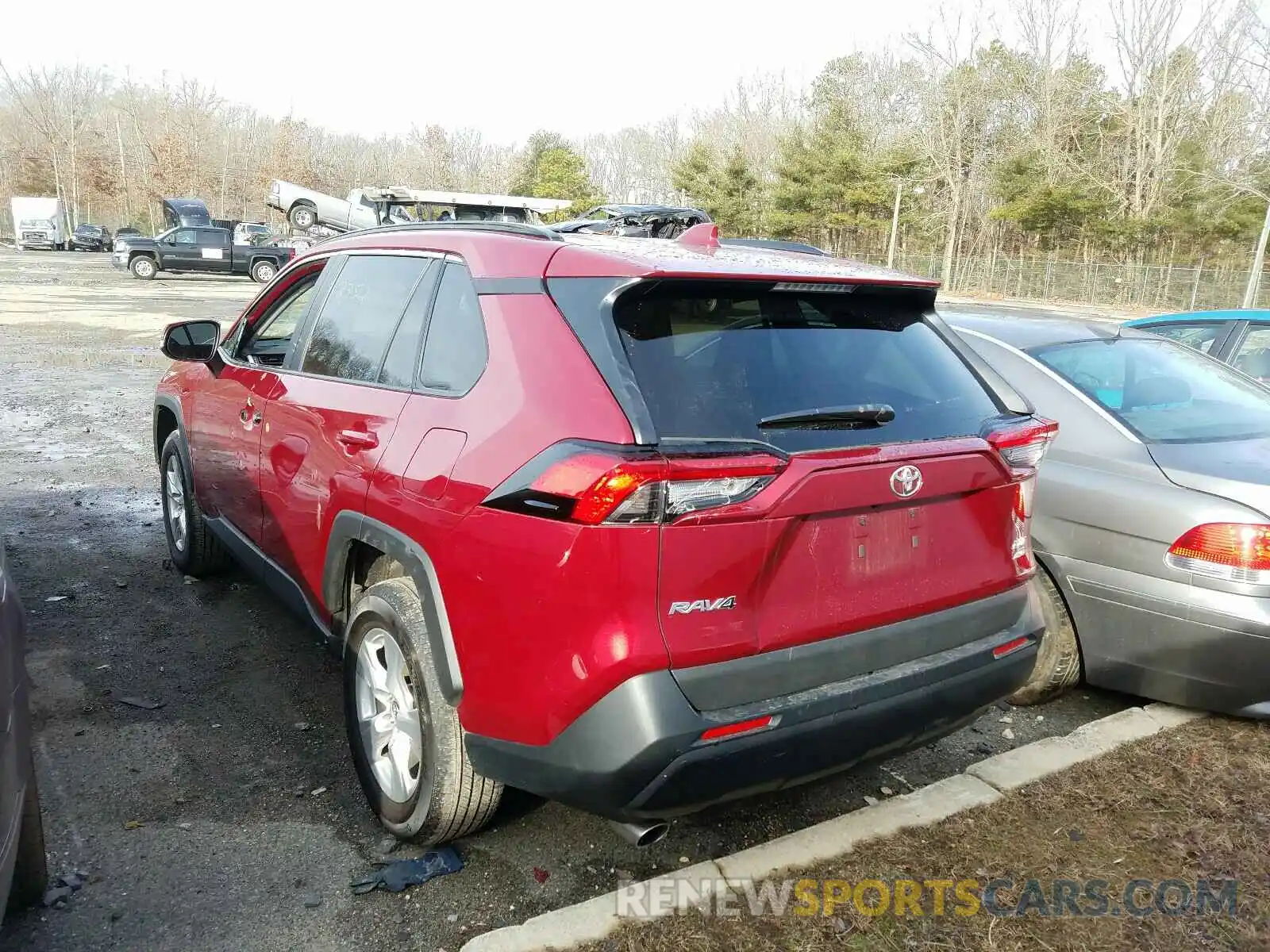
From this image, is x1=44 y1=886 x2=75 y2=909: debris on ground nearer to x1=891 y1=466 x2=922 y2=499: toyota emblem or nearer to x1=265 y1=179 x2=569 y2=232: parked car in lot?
x1=891 y1=466 x2=922 y2=499: toyota emblem

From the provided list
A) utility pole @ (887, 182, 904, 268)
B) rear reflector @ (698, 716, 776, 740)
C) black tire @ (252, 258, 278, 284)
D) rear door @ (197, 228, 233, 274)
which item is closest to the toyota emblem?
rear reflector @ (698, 716, 776, 740)

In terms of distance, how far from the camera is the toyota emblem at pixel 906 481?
7.58 feet

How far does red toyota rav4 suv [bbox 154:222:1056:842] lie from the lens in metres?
2.06

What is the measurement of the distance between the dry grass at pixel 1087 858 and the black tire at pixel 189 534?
11.1 feet

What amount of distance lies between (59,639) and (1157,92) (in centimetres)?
5104

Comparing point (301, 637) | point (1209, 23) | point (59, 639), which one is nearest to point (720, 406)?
point (301, 637)

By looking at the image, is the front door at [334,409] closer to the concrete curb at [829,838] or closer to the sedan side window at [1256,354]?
the concrete curb at [829,838]

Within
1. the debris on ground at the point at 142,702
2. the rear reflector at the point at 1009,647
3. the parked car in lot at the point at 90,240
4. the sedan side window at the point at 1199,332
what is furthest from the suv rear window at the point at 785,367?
the parked car in lot at the point at 90,240

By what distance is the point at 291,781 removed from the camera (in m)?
3.12

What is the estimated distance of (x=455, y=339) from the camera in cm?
267

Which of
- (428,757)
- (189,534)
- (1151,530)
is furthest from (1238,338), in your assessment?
(189,534)

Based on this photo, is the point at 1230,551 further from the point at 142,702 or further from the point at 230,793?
the point at 142,702

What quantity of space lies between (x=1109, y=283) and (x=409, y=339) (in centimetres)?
4520

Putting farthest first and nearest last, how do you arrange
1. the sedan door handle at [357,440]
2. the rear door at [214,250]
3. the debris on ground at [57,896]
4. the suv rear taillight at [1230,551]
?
the rear door at [214,250], the suv rear taillight at [1230,551], the sedan door handle at [357,440], the debris on ground at [57,896]
